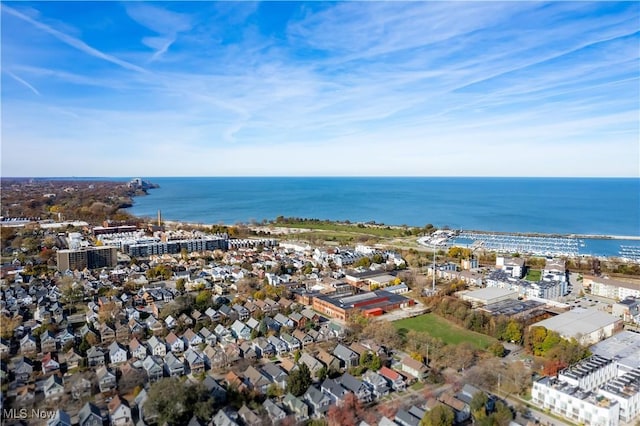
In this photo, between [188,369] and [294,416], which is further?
[188,369]

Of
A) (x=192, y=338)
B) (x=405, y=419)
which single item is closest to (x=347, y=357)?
(x=405, y=419)

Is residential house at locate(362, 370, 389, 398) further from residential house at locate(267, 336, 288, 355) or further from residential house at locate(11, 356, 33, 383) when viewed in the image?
residential house at locate(11, 356, 33, 383)

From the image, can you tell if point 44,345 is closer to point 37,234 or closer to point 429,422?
point 429,422

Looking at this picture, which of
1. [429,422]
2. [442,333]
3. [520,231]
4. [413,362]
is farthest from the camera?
[520,231]

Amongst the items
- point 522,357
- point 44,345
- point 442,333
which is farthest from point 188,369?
point 522,357

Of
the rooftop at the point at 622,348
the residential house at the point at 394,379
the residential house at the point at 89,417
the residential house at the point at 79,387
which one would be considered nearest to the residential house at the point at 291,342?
the residential house at the point at 394,379

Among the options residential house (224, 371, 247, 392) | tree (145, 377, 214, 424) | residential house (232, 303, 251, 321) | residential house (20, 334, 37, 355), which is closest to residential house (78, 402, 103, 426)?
tree (145, 377, 214, 424)

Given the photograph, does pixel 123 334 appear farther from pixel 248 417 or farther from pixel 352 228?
pixel 352 228
